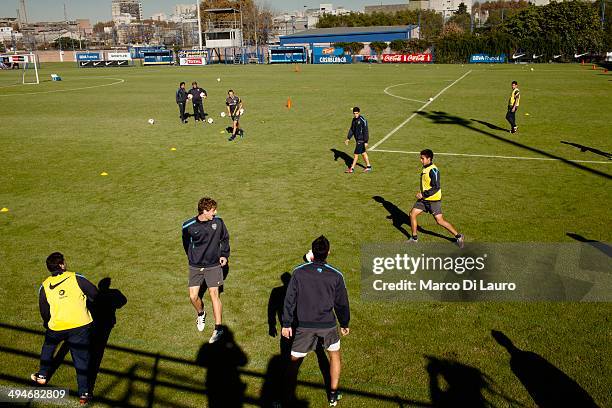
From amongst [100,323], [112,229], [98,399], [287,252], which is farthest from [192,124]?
[98,399]

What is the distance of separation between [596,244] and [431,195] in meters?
3.57

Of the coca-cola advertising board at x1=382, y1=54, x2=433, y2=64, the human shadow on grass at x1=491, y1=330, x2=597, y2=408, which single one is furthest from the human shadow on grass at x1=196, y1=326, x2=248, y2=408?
the coca-cola advertising board at x1=382, y1=54, x2=433, y2=64

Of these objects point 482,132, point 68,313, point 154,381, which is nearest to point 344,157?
point 482,132

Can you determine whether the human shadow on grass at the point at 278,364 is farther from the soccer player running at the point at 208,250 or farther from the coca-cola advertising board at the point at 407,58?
the coca-cola advertising board at the point at 407,58

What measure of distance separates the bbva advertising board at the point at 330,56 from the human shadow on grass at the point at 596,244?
7857 centimetres

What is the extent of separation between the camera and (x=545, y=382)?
6.28 meters

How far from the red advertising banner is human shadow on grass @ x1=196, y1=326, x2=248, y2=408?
77226 millimetres

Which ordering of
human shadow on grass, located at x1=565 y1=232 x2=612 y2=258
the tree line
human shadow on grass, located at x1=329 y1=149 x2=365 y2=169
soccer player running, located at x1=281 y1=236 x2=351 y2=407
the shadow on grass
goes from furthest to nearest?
the tree line
human shadow on grass, located at x1=329 y1=149 x2=365 y2=169
human shadow on grass, located at x1=565 y1=232 x2=612 y2=258
the shadow on grass
soccer player running, located at x1=281 y1=236 x2=351 y2=407

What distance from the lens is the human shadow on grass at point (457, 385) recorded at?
6008 millimetres

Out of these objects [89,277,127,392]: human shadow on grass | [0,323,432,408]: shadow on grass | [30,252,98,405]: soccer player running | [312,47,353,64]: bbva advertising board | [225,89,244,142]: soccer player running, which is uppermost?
[312,47,353,64]: bbva advertising board

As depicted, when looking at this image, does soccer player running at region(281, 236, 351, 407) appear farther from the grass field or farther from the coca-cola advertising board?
the coca-cola advertising board

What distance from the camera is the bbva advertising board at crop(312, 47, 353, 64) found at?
279ft

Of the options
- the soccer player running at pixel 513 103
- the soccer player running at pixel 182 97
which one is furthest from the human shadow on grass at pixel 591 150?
the soccer player running at pixel 182 97

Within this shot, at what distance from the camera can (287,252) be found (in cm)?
1018
